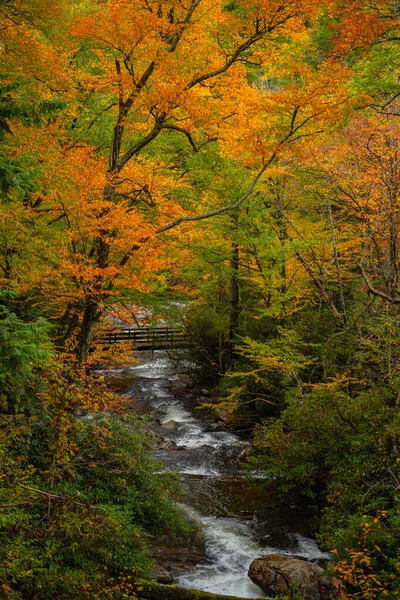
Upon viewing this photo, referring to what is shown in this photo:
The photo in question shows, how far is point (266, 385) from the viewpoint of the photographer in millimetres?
16094

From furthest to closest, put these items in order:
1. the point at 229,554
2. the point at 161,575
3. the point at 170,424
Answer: the point at 170,424 < the point at 229,554 < the point at 161,575

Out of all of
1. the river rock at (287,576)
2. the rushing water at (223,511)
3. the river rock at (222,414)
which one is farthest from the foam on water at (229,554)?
the river rock at (222,414)

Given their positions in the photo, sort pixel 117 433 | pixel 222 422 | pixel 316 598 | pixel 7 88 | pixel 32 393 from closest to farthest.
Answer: pixel 7 88 < pixel 316 598 < pixel 32 393 < pixel 117 433 < pixel 222 422

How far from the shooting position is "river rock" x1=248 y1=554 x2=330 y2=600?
7.56m

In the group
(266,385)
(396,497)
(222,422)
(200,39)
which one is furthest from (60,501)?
(222,422)

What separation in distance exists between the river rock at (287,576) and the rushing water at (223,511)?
0.64ft

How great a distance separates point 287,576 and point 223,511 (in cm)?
339

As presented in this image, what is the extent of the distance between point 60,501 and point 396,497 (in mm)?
4797

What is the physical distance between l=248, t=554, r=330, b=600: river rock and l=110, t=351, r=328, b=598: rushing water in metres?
0.20

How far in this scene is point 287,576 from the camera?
789cm

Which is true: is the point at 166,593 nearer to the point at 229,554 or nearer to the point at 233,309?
the point at 229,554

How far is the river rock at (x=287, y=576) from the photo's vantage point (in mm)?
7564

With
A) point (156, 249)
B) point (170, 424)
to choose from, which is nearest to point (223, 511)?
point (156, 249)

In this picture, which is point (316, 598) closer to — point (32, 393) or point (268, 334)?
point (32, 393)
